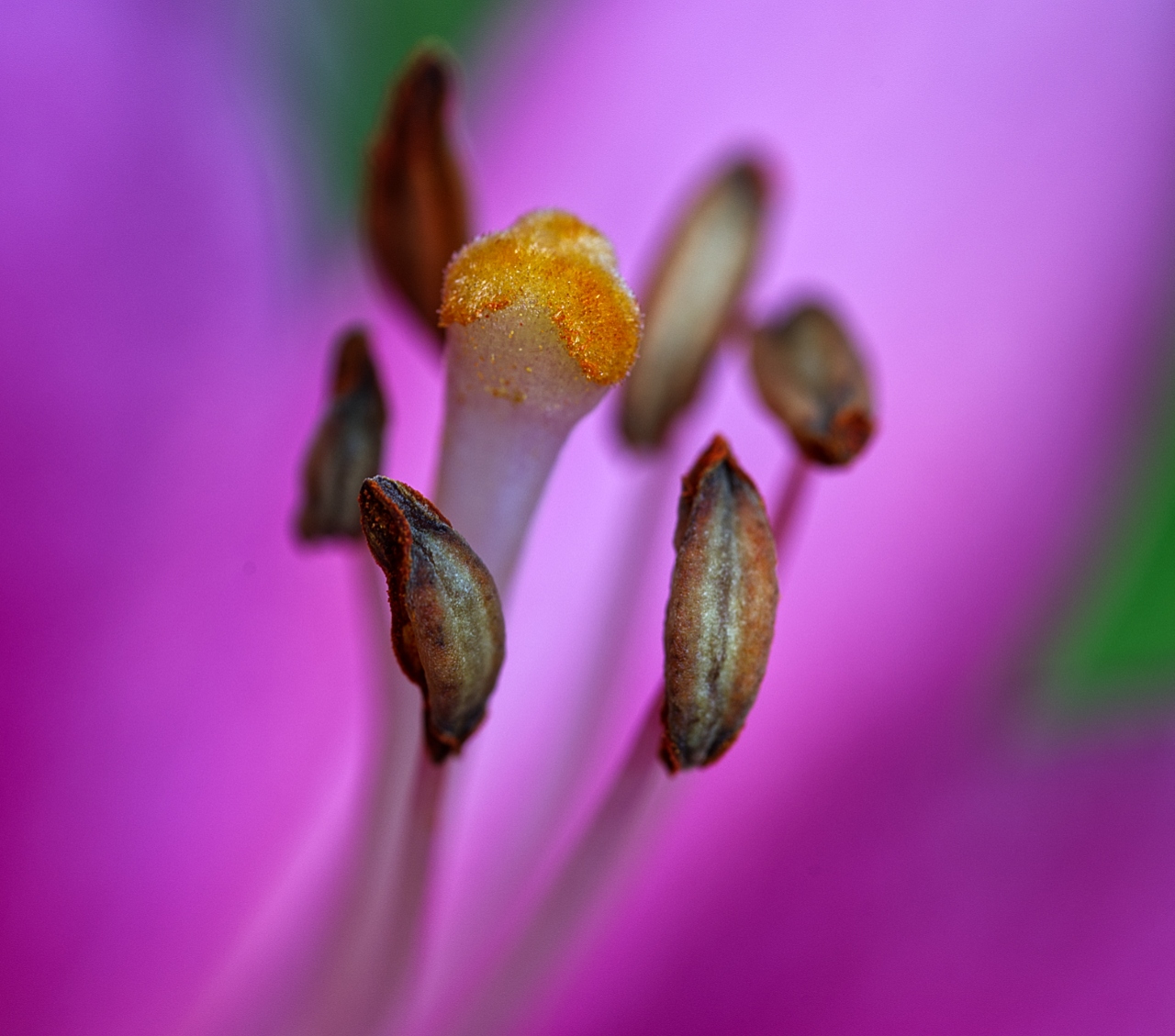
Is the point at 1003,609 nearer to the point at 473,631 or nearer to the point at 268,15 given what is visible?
the point at 473,631

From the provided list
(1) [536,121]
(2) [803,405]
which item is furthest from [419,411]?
(2) [803,405]

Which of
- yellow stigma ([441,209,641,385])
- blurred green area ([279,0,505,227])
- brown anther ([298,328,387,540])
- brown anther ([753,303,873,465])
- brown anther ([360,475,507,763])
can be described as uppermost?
blurred green area ([279,0,505,227])

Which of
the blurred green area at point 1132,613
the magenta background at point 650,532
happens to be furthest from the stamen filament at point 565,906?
the blurred green area at point 1132,613

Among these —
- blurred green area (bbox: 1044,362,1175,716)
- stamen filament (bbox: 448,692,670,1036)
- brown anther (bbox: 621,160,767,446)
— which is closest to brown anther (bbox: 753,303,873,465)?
brown anther (bbox: 621,160,767,446)

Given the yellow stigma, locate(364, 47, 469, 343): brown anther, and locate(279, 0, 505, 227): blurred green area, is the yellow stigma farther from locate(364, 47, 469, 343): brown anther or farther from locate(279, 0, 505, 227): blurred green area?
locate(279, 0, 505, 227): blurred green area

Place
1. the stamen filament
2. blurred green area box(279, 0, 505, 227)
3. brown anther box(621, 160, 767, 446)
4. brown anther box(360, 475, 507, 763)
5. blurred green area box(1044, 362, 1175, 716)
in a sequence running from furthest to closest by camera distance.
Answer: blurred green area box(279, 0, 505, 227) < blurred green area box(1044, 362, 1175, 716) < brown anther box(621, 160, 767, 446) < the stamen filament < brown anther box(360, 475, 507, 763)

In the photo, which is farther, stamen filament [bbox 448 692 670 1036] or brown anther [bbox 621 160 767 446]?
brown anther [bbox 621 160 767 446]

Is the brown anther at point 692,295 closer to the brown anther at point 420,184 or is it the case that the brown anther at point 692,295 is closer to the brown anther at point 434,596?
the brown anther at point 420,184
